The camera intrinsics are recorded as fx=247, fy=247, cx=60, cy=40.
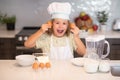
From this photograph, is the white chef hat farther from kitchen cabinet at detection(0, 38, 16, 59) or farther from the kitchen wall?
the kitchen wall

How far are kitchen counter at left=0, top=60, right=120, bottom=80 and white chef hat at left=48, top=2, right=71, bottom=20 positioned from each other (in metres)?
0.44

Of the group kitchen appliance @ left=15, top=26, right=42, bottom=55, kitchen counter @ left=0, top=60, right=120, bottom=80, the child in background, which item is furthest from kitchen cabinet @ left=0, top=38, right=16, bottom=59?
kitchen counter @ left=0, top=60, right=120, bottom=80

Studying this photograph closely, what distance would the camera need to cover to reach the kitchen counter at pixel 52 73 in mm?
1503

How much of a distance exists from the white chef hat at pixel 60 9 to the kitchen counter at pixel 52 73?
44 cm

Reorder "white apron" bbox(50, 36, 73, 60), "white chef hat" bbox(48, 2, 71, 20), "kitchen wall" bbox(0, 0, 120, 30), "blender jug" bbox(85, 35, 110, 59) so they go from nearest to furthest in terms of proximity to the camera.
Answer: "blender jug" bbox(85, 35, 110, 59)
"white chef hat" bbox(48, 2, 71, 20)
"white apron" bbox(50, 36, 73, 60)
"kitchen wall" bbox(0, 0, 120, 30)

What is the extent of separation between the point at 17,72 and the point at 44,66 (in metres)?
0.19

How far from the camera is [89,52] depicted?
67.8 inches

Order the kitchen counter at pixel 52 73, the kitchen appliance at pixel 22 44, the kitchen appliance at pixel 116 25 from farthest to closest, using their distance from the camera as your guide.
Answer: the kitchen appliance at pixel 116 25
the kitchen appliance at pixel 22 44
the kitchen counter at pixel 52 73

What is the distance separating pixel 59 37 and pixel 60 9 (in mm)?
283

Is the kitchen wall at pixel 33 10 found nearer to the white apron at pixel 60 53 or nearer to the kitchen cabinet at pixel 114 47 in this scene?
the kitchen cabinet at pixel 114 47

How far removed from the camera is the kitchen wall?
11.6 ft

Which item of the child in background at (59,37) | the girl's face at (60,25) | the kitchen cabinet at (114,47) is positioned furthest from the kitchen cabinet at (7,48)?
the girl's face at (60,25)

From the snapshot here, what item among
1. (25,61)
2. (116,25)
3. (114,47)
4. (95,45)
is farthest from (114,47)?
(25,61)

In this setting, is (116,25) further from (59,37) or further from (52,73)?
(52,73)
